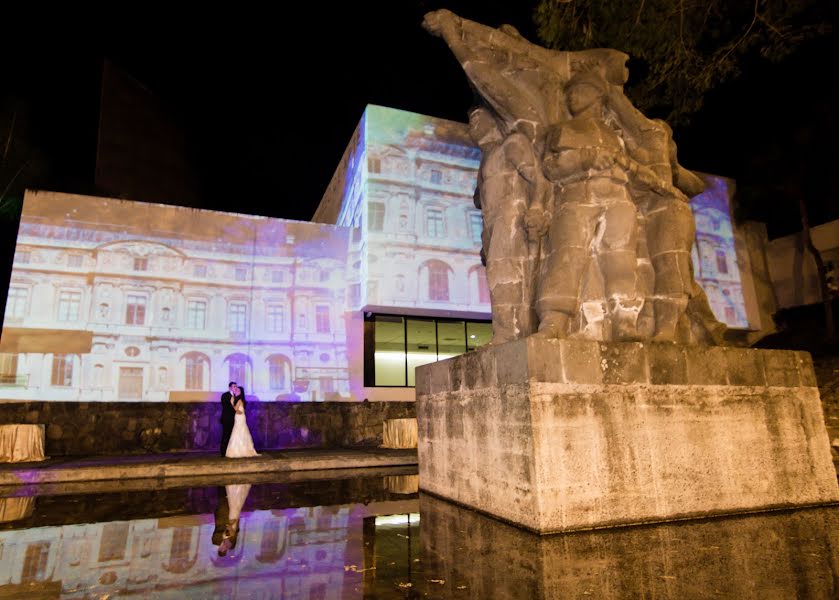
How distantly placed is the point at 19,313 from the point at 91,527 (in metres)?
8.76

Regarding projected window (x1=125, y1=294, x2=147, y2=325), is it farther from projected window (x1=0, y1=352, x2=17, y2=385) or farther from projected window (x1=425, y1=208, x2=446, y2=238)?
projected window (x1=425, y1=208, x2=446, y2=238)

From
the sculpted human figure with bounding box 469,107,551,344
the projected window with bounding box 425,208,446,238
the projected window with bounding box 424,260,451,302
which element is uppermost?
the projected window with bounding box 425,208,446,238

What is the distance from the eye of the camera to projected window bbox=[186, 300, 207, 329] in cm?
1122

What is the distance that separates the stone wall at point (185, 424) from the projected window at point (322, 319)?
5.77 ft

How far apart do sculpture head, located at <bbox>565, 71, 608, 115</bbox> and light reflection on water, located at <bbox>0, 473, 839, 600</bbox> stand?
301 centimetres

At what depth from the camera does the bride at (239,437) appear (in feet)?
28.8

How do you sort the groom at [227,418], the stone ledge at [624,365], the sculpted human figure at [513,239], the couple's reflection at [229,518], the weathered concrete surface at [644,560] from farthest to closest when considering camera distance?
the groom at [227,418] → the sculpted human figure at [513,239] → the stone ledge at [624,365] → the couple's reflection at [229,518] → the weathered concrete surface at [644,560]

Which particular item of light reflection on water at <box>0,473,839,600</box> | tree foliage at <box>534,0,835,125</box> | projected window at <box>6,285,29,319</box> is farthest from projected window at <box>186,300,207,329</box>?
tree foliage at <box>534,0,835,125</box>

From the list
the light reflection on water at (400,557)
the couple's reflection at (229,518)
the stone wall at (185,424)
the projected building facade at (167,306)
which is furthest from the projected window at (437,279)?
the light reflection on water at (400,557)

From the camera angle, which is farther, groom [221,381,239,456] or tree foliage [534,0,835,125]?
groom [221,381,239,456]

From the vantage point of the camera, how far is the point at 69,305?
10.5 meters

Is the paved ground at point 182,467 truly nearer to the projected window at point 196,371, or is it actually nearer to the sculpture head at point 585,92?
the projected window at point 196,371

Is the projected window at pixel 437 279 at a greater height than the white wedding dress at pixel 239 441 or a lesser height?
greater

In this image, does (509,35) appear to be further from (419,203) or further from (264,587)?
(419,203)
